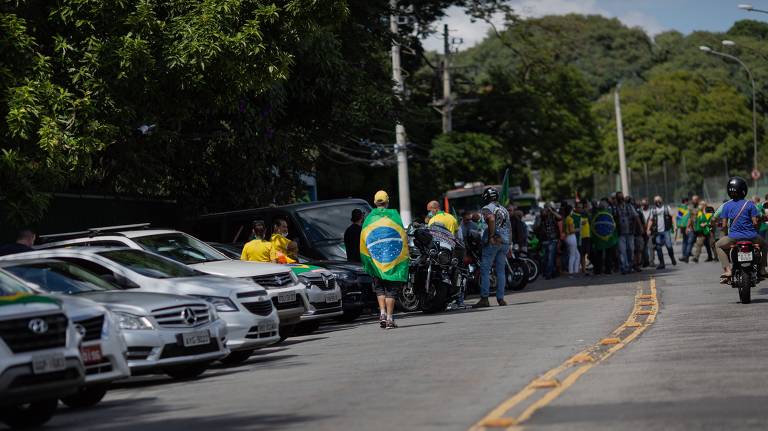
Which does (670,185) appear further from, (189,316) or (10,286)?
(10,286)

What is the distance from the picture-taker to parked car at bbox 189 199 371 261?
24781 mm

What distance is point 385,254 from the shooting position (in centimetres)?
2022

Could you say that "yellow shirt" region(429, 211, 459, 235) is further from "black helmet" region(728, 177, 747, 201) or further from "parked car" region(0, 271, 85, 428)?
"parked car" region(0, 271, 85, 428)

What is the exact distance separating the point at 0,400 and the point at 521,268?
66.9 feet

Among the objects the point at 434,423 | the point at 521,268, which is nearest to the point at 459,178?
the point at 521,268

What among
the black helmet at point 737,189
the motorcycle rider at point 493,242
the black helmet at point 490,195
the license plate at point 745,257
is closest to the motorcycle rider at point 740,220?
the black helmet at point 737,189

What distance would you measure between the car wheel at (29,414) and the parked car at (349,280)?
10979 millimetres

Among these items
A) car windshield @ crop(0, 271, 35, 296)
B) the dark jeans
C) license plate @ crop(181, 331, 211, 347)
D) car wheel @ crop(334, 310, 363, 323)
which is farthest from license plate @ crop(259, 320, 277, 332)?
the dark jeans

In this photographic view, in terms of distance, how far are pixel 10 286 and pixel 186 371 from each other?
3456mm

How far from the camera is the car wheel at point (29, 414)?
1166 cm

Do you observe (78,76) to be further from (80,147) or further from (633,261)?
(633,261)

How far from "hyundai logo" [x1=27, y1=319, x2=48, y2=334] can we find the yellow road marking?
11.8 ft

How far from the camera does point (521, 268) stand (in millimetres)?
30328

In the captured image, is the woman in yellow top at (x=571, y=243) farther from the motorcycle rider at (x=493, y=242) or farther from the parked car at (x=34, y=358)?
the parked car at (x=34, y=358)
